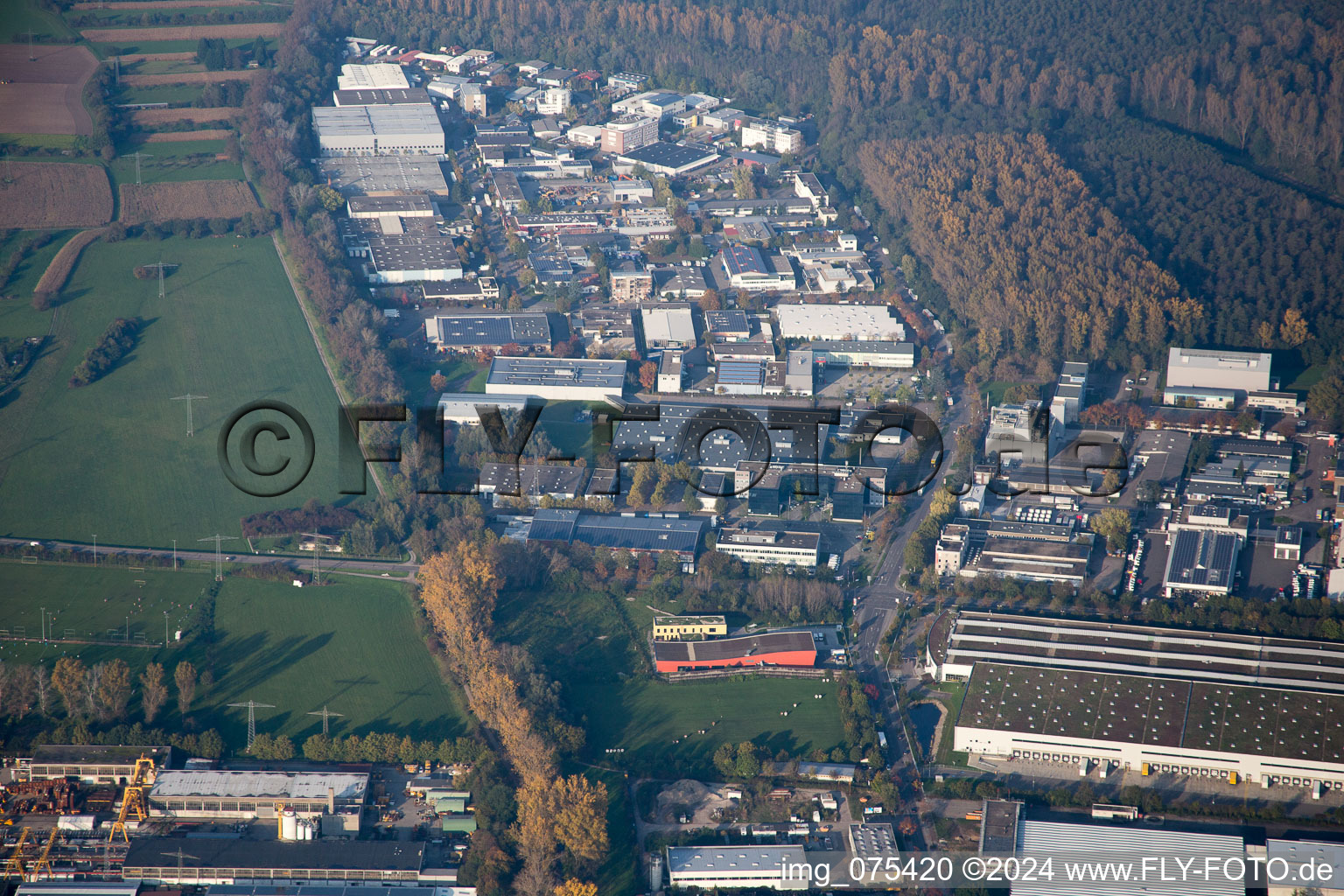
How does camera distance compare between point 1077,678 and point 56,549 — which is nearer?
point 1077,678

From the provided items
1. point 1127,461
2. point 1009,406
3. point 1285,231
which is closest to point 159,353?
point 1009,406

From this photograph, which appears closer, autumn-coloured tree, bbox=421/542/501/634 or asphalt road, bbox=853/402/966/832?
asphalt road, bbox=853/402/966/832

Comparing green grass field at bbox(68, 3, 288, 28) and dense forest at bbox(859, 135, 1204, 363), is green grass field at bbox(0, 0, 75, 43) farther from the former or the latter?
dense forest at bbox(859, 135, 1204, 363)

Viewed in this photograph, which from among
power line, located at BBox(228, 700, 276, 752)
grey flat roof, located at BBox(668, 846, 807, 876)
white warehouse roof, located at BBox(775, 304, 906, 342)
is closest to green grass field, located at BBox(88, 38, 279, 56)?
white warehouse roof, located at BBox(775, 304, 906, 342)

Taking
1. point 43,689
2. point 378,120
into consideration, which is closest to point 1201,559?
point 43,689

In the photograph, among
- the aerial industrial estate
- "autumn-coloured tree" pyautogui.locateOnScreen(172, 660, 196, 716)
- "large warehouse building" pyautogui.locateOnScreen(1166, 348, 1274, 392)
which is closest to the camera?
the aerial industrial estate

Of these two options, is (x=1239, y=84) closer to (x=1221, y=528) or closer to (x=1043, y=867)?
(x=1221, y=528)
